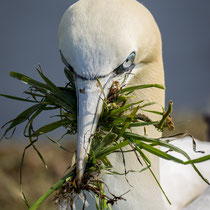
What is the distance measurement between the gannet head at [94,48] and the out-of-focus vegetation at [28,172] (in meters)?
1.93

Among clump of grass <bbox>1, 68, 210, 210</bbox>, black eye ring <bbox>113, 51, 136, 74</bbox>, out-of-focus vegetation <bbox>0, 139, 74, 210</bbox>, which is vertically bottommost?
out-of-focus vegetation <bbox>0, 139, 74, 210</bbox>

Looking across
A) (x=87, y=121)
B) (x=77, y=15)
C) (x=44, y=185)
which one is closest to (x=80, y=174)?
(x=87, y=121)

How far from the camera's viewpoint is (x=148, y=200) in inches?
Result: 58.6

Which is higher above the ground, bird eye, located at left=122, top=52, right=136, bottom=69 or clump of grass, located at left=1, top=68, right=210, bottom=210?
bird eye, located at left=122, top=52, right=136, bottom=69

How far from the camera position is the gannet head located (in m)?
1.18

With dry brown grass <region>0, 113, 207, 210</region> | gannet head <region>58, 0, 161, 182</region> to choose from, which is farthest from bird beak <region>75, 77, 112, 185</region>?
dry brown grass <region>0, 113, 207, 210</region>

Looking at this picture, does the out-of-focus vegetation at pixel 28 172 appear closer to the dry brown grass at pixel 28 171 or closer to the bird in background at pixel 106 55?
the dry brown grass at pixel 28 171

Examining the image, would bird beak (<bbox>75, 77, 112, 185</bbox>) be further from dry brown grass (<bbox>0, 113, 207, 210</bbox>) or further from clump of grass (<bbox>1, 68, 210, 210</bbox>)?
dry brown grass (<bbox>0, 113, 207, 210</bbox>)

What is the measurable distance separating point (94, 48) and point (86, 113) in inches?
6.2

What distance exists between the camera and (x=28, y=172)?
11.3 feet

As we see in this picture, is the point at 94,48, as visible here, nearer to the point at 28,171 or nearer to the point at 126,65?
the point at 126,65

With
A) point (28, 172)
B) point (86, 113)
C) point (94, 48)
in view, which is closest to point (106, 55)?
point (94, 48)

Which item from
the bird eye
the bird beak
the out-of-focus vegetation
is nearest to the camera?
the bird beak

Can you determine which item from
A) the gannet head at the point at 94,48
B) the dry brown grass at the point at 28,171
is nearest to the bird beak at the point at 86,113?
→ the gannet head at the point at 94,48
